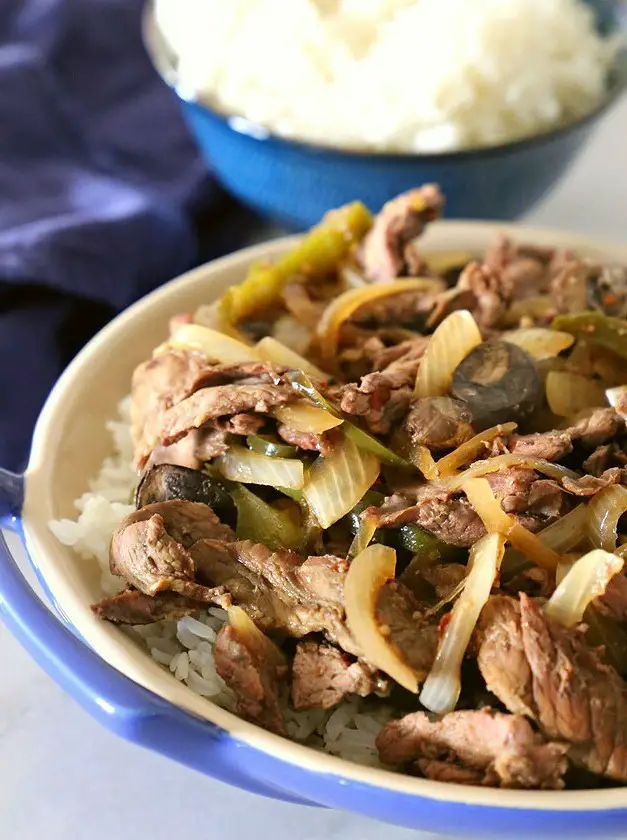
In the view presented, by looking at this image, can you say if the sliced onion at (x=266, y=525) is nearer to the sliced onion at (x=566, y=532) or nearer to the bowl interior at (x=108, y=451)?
the bowl interior at (x=108, y=451)

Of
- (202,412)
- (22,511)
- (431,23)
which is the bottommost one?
(22,511)

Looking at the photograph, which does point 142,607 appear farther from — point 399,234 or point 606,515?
point 399,234

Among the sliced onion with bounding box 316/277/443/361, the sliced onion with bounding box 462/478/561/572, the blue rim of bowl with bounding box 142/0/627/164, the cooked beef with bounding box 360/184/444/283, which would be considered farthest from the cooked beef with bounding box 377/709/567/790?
the blue rim of bowl with bounding box 142/0/627/164

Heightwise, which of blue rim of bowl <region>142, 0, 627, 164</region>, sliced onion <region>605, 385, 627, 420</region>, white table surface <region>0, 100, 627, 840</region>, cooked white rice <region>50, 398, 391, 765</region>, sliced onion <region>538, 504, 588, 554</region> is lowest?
white table surface <region>0, 100, 627, 840</region>

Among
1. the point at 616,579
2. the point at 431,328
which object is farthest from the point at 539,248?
the point at 616,579

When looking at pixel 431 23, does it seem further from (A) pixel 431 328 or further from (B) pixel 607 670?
(B) pixel 607 670

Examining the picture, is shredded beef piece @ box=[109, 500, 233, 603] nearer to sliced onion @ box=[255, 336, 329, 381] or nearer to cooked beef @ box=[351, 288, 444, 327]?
sliced onion @ box=[255, 336, 329, 381]
